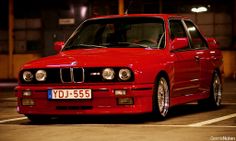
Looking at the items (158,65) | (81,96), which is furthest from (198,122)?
(81,96)

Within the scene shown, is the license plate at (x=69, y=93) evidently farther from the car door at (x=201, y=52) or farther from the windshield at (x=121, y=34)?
the car door at (x=201, y=52)

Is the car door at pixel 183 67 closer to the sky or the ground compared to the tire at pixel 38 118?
closer to the sky

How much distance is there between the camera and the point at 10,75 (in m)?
28.3

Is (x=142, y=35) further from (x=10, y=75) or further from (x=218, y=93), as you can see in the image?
(x=10, y=75)

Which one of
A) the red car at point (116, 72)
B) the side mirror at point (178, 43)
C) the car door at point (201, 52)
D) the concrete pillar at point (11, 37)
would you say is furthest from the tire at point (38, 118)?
the concrete pillar at point (11, 37)

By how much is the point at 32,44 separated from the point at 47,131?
19740 millimetres

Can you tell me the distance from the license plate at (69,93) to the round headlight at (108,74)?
0.26 metres

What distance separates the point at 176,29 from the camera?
464 inches

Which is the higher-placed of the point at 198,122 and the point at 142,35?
the point at 142,35

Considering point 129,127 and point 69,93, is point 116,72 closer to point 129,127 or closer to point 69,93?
point 69,93

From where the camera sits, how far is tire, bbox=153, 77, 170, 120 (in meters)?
10.1

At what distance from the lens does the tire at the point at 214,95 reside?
12.5 metres

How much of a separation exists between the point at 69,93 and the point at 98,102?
399mm

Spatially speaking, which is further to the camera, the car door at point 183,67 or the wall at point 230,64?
the wall at point 230,64
